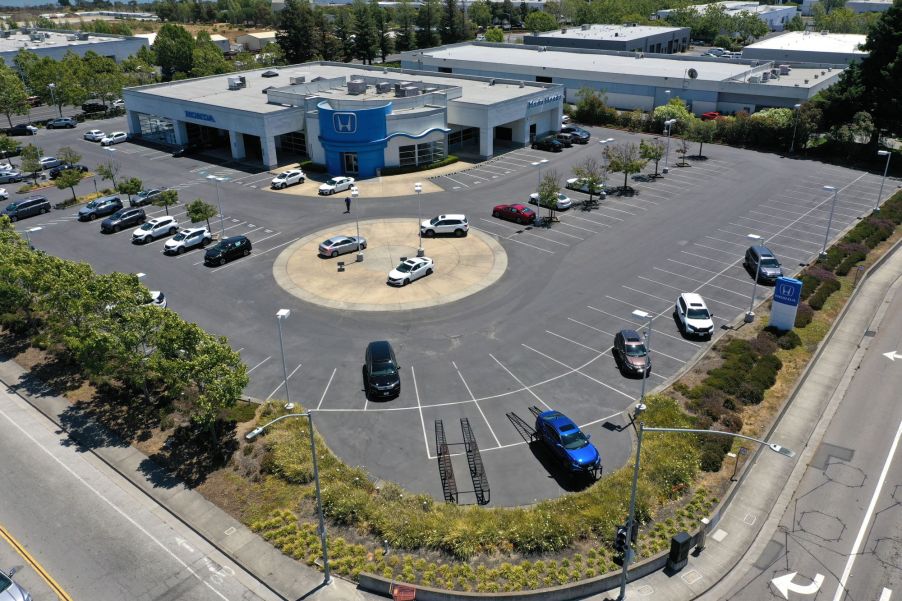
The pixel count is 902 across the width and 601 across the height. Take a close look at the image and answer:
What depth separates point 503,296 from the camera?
42250mm

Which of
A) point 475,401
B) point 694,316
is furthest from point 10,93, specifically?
point 694,316

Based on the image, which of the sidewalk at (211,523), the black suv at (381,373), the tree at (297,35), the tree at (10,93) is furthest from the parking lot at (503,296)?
the tree at (297,35)

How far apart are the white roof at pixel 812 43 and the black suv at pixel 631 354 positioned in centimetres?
9398

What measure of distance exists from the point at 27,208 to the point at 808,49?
11208 centimetres

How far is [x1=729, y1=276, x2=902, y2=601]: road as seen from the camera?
23.2 meters

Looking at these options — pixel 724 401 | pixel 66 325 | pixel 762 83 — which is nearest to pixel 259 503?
pixel 66 325

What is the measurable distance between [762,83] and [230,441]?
7944cm

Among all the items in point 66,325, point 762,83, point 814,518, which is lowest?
point 814,518

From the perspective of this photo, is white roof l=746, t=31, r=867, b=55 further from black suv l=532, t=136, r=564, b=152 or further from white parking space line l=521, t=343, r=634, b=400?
white parking space line l=521, t=343, r=634, b=400

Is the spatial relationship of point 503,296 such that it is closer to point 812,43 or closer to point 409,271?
point 409,271

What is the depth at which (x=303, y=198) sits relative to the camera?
6028cm

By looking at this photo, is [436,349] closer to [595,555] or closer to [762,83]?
[595,555]

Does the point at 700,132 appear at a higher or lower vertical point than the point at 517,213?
higher

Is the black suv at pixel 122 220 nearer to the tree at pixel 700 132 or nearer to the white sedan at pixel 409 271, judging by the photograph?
the white sedan at pixel 409 271
